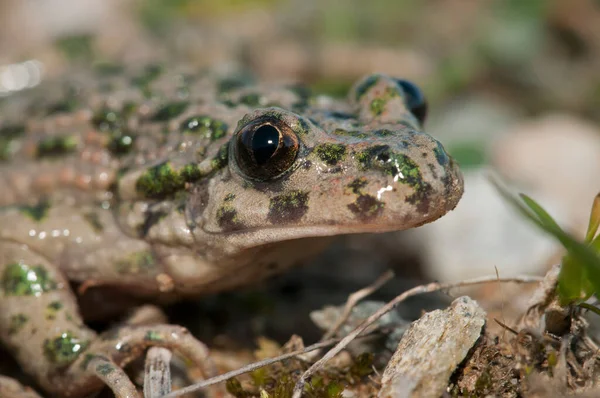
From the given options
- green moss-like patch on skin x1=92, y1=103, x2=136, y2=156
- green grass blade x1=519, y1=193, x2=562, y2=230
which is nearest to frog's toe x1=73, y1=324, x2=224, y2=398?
green moss-like patch on skin x1=92, y1=103, x2=136, y2=156

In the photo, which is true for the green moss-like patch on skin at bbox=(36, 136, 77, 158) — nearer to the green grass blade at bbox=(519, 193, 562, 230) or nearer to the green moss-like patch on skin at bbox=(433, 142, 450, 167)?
the green moss-like patch on skin at bbox=(433, 142, 450, 167)

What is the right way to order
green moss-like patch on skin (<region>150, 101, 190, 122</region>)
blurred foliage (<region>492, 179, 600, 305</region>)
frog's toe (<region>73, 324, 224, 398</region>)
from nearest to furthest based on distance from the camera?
blurred foliage (<region>492, 179, 600, 305</region>)
frog's toe (<region>73, 324, 224, 398</region>)
green moss-like patch on skin (<region>150, 101, 190, 122</region>)

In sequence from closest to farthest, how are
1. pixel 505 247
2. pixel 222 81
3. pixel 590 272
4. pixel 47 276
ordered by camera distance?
1. pixel 590 272
2. pixel 47 276
3. pixel 222 81
4. pixel 505 247

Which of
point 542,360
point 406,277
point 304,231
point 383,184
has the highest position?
point 383,184

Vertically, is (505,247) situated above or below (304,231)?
below

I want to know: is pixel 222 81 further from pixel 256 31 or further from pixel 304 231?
pixel 256 31

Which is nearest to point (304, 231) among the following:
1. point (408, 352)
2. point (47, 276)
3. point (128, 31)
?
point (408, 352)
